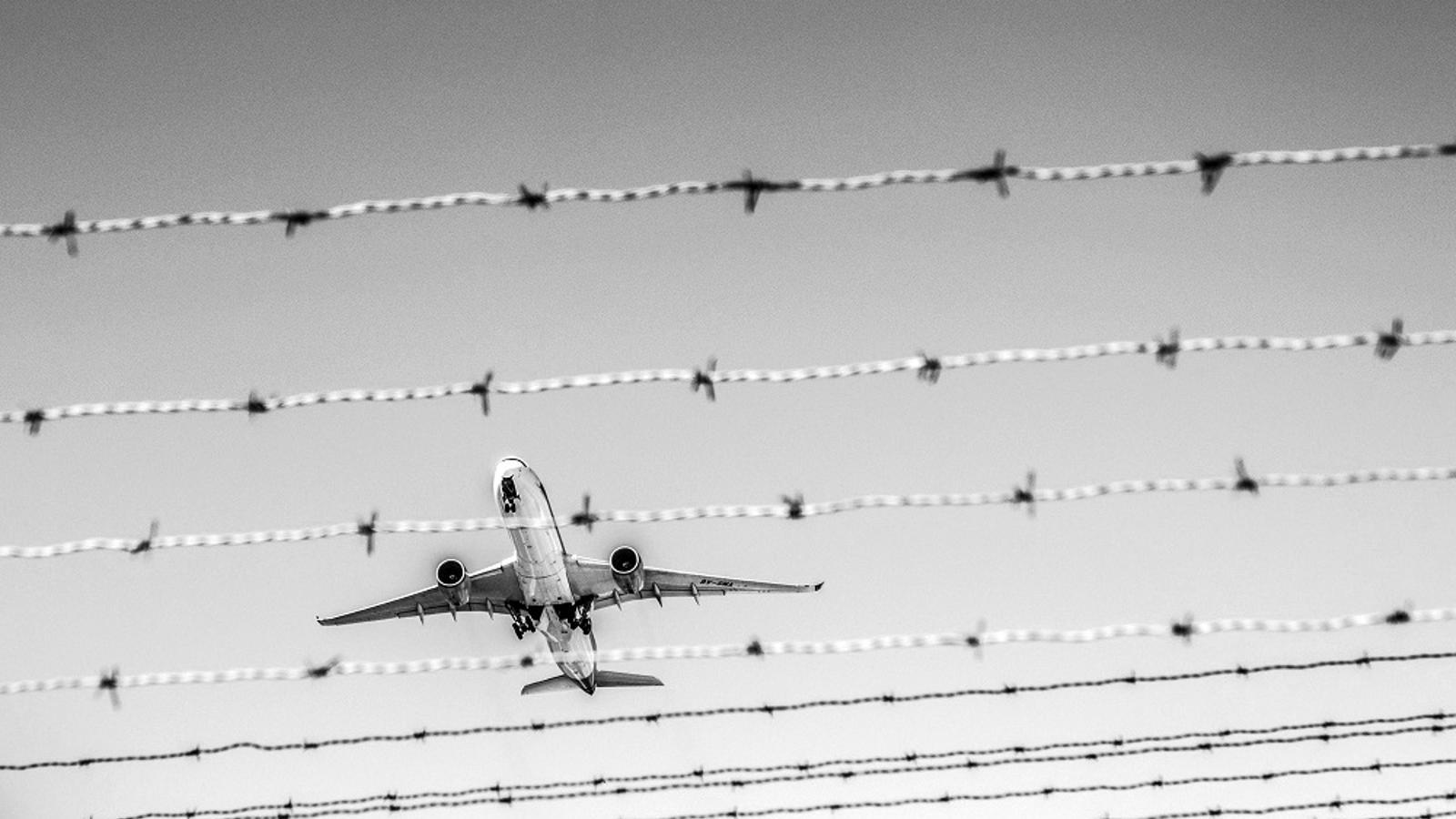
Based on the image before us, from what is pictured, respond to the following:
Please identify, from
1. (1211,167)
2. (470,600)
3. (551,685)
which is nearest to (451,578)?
(470,600)

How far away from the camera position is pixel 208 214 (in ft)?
13.9

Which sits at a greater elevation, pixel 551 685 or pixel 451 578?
pixel 451 578

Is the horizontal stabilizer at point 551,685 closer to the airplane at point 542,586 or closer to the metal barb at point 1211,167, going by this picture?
the airplane at point 542,586

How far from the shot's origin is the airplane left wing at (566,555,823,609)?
31969 millimetres

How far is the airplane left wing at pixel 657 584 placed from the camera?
32.0 metres

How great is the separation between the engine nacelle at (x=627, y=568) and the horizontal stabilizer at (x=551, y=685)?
741cm

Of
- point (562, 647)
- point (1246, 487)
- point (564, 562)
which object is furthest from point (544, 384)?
point (562, 647)

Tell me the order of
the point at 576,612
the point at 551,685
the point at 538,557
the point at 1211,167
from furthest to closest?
the point at 551,685, the point at 576,612, the point at 538,557, the point at 1211,167

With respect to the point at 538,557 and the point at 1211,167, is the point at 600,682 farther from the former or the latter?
the point at 1211,167

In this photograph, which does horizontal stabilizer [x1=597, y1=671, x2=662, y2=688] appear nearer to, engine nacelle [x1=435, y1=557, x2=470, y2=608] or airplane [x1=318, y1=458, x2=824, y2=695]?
airplane [x1=318, y1=458, x2=824, y2=695]

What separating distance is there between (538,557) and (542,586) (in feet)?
6.46

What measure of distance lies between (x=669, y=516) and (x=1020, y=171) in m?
1.82

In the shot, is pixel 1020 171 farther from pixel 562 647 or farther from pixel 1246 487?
pixel 562 647

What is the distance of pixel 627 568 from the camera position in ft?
98.4
